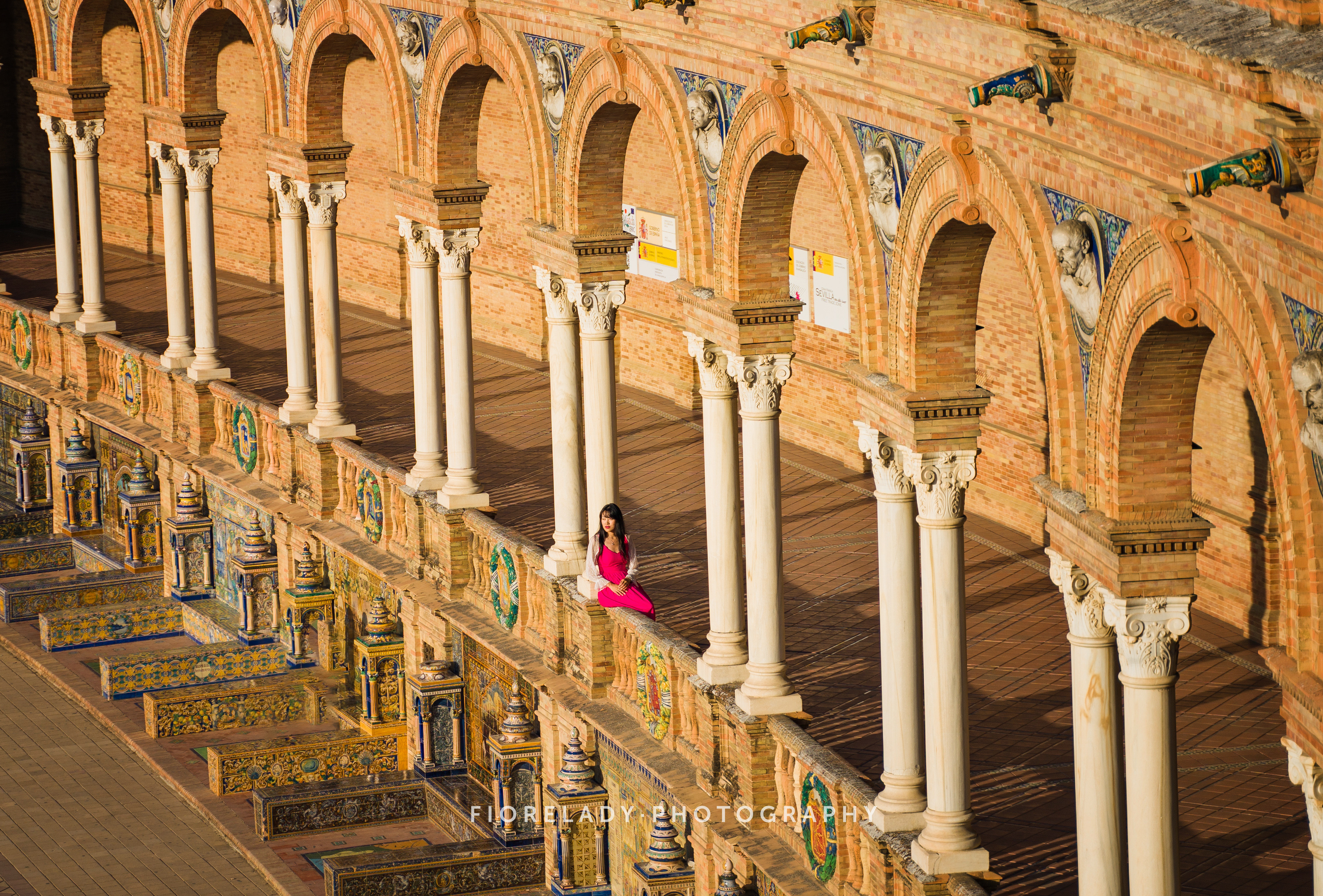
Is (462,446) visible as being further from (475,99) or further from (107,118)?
(107,118)

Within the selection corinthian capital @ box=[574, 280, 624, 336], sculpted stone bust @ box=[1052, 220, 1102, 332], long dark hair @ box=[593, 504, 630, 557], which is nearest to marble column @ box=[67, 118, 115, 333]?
corinthian capital @ box=[574, 280, 624, 336]

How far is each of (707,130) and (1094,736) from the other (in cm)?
567

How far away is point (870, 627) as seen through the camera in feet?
60.0

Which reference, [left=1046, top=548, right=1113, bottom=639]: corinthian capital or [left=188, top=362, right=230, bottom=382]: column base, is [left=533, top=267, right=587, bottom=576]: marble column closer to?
[left=188, top=362, right=230, bottom=382]: column base

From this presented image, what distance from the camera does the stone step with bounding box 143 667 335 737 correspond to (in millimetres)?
21031

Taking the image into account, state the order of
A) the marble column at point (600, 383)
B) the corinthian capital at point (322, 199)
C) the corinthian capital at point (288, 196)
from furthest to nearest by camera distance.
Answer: the corinthian capital at point (288, 196) < the corinthian capital at point (322, 199) < the marble column at point (600, 383)

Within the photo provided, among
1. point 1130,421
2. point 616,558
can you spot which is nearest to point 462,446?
point 616,558

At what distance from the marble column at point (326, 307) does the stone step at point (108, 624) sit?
2907 mm

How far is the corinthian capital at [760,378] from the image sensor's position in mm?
15430

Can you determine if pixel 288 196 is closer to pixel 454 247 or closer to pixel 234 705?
pixel 454 247

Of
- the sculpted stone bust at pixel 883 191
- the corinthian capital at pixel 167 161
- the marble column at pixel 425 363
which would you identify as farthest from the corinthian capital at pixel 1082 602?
the corinthian capital at pixel 167 161

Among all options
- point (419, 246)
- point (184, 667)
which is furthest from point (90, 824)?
point (419, 246)

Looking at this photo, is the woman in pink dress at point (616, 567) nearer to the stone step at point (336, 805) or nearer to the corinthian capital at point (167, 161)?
the stone step at point (336, 805)

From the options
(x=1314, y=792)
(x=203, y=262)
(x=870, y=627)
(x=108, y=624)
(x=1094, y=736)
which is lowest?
(x=108, y=624)
